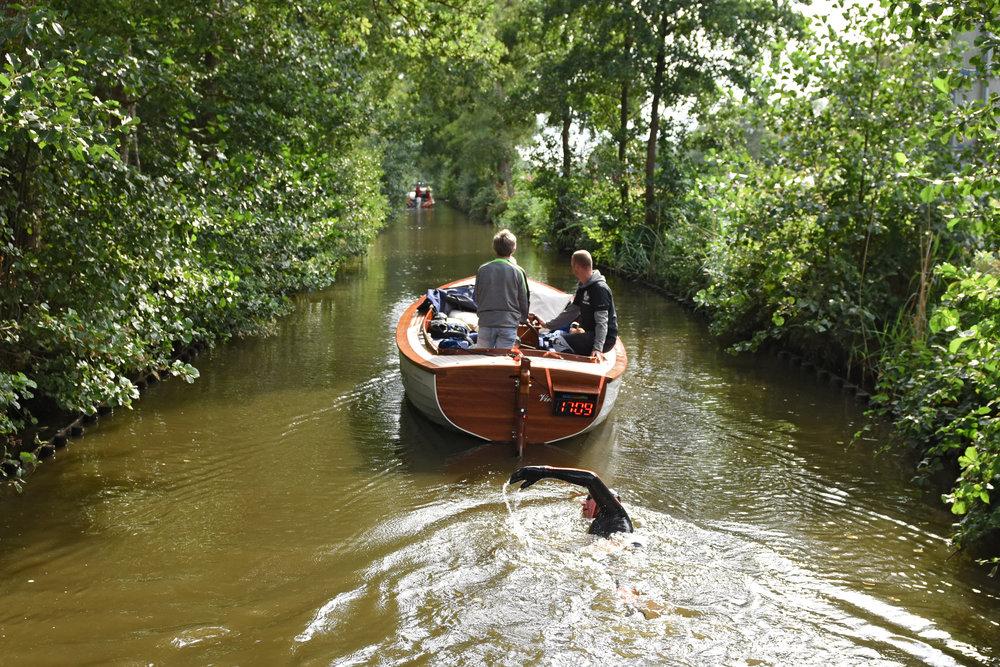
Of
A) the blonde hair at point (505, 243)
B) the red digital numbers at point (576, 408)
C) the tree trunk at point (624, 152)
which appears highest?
the tree trunk at point (624, 152)

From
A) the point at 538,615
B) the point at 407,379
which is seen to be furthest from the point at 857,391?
the point at 538,615

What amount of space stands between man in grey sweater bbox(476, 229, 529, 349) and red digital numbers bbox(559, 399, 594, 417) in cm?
105

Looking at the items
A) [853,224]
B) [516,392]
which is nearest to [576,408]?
[516,392]

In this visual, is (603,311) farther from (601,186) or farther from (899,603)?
(601,186)

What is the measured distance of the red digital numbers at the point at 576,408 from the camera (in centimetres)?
836

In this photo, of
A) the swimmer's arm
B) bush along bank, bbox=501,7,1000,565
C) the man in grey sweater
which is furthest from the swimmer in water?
the man in grey sweater

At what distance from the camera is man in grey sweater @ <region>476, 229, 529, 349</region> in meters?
9.03

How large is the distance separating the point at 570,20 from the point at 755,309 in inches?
493

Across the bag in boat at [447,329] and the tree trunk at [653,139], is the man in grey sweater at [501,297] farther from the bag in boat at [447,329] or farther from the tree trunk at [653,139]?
the tree trunk at [653,139]

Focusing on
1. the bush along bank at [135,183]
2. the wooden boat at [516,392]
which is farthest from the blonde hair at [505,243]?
the bush along bank at [135,183]

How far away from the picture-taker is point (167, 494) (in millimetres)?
7352

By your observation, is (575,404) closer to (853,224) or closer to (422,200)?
(853,224)

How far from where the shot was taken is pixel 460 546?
6289 mm

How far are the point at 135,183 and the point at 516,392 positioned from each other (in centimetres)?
371
